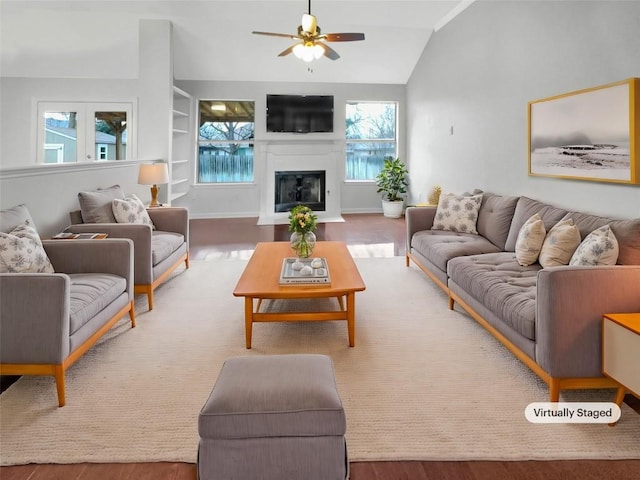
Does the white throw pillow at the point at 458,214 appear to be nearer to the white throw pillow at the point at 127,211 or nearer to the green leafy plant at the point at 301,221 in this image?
the green leafy plant at the point at 301,221

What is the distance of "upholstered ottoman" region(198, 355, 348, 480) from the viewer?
1499mm

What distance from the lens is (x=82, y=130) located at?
802 cm

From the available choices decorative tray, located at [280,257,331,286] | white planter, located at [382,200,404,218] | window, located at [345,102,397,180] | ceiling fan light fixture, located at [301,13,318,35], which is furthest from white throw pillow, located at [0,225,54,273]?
window, located at [345,102,397,180]

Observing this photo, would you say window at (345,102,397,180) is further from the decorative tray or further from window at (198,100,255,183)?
the decorative tray

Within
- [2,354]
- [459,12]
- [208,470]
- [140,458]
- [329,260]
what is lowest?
[140,458]

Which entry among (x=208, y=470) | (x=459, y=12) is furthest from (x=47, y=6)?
(x=208, y=470)

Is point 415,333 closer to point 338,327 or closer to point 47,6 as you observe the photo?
point 338,327

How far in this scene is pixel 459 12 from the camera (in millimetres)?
6047

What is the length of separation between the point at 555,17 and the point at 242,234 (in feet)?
16.5

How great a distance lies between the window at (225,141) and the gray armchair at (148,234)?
435cm

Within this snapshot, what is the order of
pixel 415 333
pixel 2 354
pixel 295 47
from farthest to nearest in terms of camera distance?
pixel 295 47 → pixel 415 333 → pixel 2 354

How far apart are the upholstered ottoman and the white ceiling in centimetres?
586

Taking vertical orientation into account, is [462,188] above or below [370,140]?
below

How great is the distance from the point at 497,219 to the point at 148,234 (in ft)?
10.0
